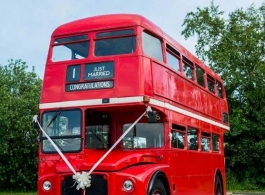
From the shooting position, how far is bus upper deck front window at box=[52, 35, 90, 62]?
976cm

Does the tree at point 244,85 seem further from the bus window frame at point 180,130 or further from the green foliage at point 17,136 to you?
the bus window frame at point 180,130

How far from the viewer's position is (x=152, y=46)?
32.2 ft

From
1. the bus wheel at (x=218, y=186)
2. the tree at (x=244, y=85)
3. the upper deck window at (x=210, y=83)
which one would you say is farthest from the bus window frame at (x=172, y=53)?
the tree at (x=244, y=85)

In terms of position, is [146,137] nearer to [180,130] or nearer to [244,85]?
[180,130]

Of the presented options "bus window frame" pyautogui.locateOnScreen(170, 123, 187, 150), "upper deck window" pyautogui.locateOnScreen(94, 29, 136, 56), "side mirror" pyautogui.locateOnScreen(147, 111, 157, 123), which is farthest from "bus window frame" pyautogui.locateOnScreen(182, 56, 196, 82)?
"side mirror" pyautogui.locateOnScreen(147, 111, 157, 123)

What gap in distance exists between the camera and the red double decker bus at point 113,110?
8.59m

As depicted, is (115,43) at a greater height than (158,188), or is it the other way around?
(115,43)

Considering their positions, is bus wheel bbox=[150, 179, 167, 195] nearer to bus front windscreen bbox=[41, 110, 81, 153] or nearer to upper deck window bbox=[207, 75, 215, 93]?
bus front windscreen bbox=[41, 110, 81, 153]

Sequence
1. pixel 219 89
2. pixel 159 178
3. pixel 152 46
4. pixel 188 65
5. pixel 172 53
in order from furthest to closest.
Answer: pixel 219 89 → pixel 188 65 → pixel 172 53 → pixel 152 46 → pixel 159 178

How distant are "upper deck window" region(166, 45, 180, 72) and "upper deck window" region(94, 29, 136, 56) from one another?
56.1 inches

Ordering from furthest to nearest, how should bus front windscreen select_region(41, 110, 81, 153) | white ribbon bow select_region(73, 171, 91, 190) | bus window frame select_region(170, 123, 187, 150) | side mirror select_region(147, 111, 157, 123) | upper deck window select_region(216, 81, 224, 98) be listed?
upper deck window select_region(216, 81, 224, 98), bus window frame select_region(170, 123, 187, 150), bus front windscreen select_region(41, 110, 81, 153), side mirror select_region(147, 111, 157, 123), white ribbon bow select_region(73, 171, 91, 190)

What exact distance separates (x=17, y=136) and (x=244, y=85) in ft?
43.0

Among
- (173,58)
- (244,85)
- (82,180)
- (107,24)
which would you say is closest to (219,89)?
(173,58)

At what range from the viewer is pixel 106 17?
9.93 metres
